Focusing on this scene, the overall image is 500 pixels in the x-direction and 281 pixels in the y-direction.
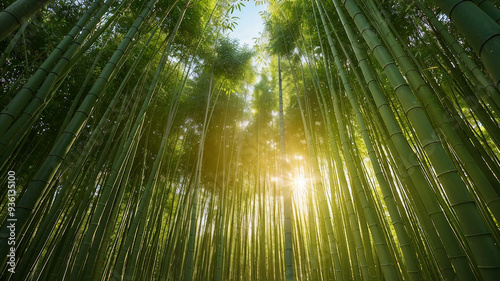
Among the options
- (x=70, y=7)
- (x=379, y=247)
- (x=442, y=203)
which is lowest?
(x=379, y=247)

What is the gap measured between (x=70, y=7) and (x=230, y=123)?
311 cm

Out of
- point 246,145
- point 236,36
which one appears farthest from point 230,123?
point 236,36

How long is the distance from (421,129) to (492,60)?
286 mm

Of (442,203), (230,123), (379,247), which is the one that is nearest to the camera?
(379,247)

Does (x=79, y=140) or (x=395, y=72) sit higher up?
(x=79, y=140)

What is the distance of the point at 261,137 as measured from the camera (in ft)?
16.8

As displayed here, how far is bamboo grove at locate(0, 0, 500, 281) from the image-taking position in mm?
950

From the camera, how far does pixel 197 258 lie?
3.62m

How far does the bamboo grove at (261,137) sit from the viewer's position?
3.12 ft

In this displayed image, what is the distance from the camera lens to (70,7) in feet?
10.0

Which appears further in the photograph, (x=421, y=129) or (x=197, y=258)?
(x=197, y=258)

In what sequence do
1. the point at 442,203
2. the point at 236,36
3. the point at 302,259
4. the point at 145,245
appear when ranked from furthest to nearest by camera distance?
the point at 236,36 → the point at 302,259 → the point at 145,245 → the point at 442,203

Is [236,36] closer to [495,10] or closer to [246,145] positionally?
[246,145]

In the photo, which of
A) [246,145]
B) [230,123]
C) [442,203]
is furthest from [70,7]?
[442,203]
